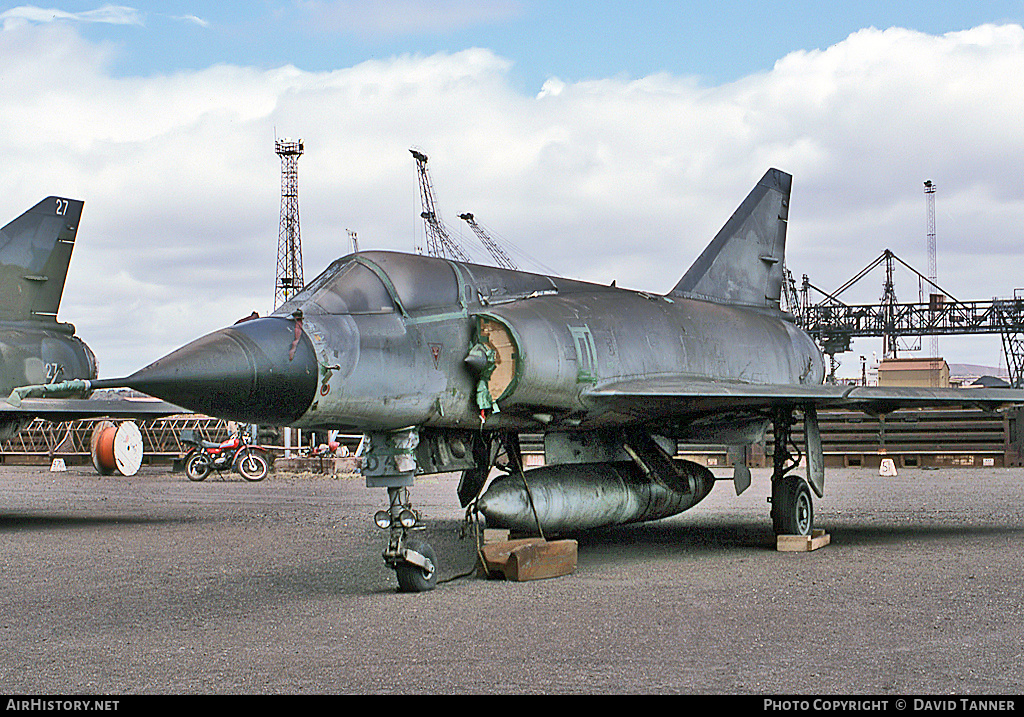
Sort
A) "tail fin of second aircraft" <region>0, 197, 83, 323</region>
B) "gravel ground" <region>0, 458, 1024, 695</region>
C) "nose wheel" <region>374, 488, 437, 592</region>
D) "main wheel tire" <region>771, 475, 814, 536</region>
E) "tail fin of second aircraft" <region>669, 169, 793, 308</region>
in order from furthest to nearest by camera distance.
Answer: "tail fin of second aircraft" <region>0, 197, 83, 323</region> < "tail fin of second aircraft" <region>669, 169, 793, 308</region> < "main wheel tire" <region>771, 475, 814, 536</region> < "nose wheel" <region>374, 488, 437, 592</region> < "gravel ground" <region>0, 458, 1024, 695</region>

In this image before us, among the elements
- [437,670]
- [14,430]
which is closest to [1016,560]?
[437,670]

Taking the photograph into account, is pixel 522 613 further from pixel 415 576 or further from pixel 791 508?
pixel 791 508

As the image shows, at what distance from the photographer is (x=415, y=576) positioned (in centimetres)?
814

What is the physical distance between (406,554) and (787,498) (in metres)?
4.93

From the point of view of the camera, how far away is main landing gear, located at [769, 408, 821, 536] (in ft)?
37.0

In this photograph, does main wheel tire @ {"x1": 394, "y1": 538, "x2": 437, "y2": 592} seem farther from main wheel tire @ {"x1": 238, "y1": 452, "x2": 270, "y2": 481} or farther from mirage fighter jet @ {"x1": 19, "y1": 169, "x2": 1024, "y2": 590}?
main wheel tire @ {"x1": 238, "y1": 452, "x2": 270, "y2": 481}

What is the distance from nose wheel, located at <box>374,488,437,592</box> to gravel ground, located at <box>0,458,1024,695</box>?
0.17m

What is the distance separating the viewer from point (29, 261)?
15383 millimetres

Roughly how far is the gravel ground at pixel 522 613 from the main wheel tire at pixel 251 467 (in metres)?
11.6

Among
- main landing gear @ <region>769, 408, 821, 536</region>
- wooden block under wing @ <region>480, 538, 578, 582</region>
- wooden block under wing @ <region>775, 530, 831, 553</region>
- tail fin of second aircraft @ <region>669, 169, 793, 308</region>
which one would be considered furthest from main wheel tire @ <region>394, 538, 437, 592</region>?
tail fin of second aircraft @ <region>669, 169, 793, 308</region>

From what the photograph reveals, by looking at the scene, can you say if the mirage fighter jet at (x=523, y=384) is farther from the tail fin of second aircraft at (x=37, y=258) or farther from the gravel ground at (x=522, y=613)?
the tail fin of second aircraft at (x=37, y=258)

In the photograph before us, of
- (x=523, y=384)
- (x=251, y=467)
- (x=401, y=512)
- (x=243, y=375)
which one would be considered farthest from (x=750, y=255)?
(x=251, y=467)
